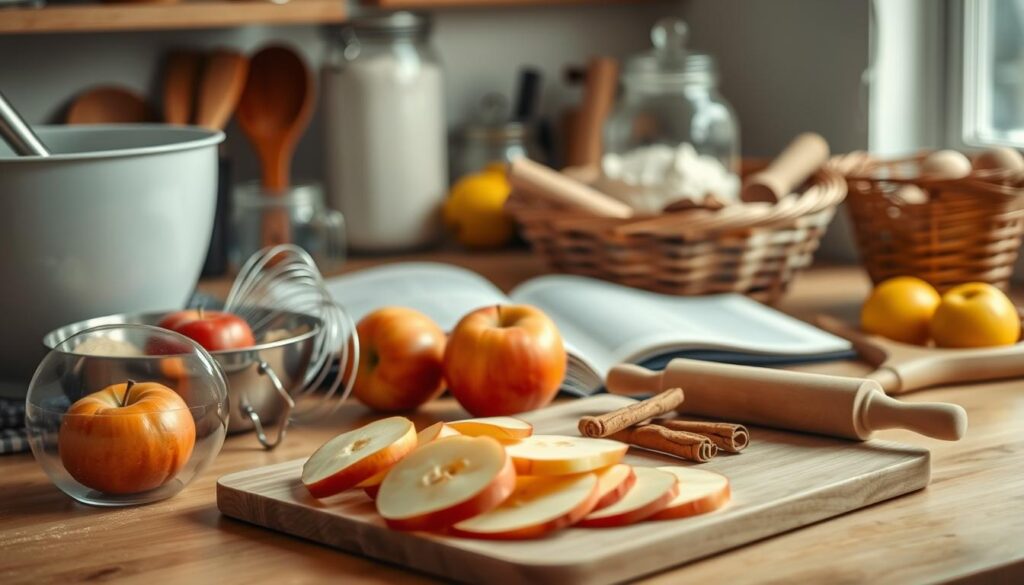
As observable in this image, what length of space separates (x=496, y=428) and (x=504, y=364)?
159 millimetres

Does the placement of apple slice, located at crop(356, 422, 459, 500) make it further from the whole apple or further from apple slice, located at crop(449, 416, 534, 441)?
the whole apple

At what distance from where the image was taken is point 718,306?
146 centimetres

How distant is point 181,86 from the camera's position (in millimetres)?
1829

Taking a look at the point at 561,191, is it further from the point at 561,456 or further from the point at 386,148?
the point at 561,456

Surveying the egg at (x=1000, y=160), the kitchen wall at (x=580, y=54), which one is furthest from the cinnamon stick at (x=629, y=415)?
the kitchen wall at (x=580, y=54)

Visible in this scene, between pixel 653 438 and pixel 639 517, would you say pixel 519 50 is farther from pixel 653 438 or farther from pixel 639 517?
pixel 639 517

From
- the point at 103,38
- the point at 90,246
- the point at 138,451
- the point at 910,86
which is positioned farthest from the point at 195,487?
the point at 910,86

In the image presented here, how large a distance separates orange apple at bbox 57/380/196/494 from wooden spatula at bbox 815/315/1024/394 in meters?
0.60

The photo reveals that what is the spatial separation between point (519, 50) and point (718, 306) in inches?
32.3

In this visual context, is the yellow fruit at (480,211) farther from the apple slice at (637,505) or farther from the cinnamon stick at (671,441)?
the apple slice at (637,505)

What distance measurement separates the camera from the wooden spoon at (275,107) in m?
1.86

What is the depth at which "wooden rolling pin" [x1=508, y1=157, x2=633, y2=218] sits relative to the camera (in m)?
1.55


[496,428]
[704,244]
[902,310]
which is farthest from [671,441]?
[704,244]

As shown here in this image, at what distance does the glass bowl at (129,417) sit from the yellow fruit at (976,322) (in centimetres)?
68
